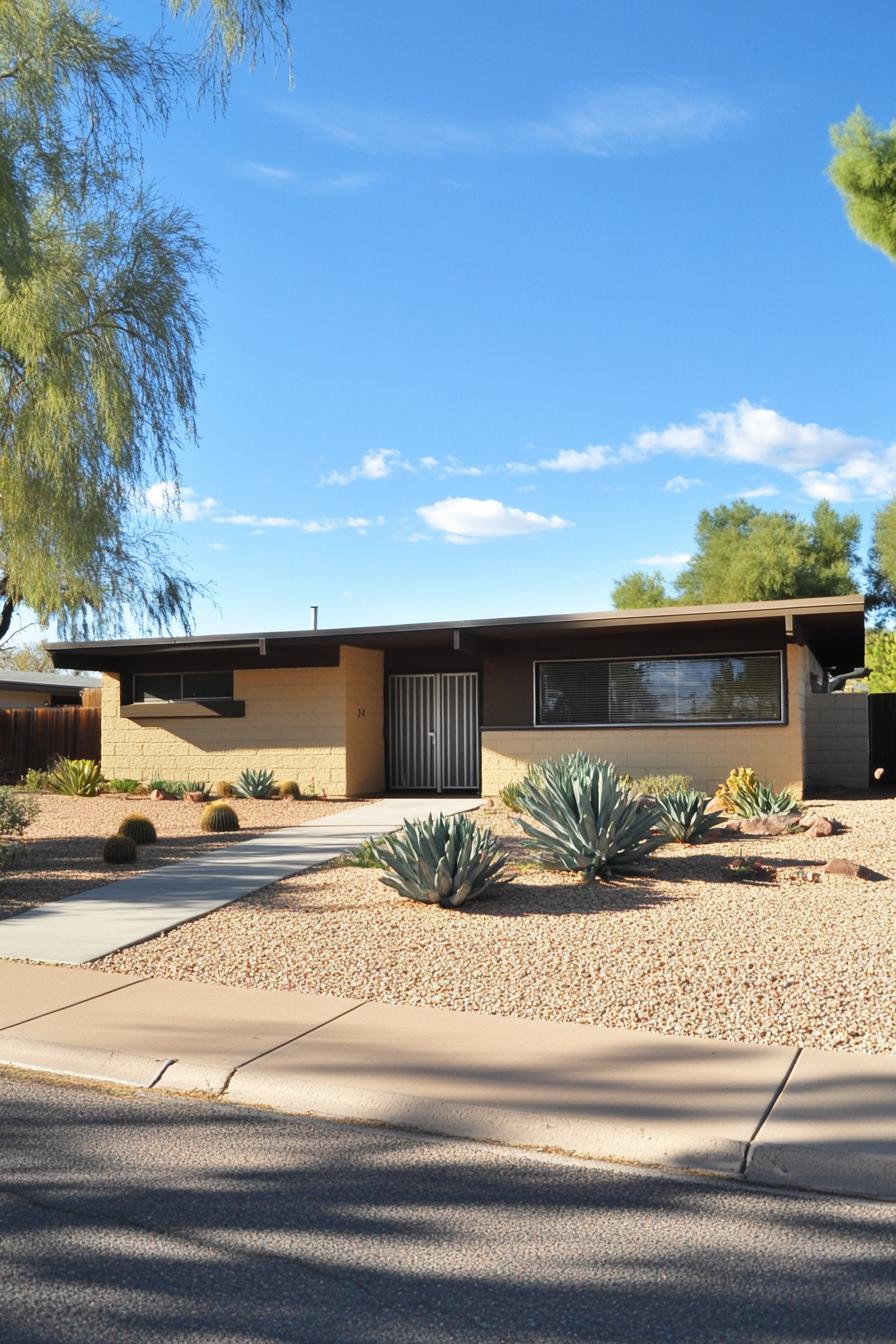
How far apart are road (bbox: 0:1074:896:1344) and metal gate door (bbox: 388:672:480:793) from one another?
55.7ft

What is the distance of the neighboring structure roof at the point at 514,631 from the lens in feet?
58.2

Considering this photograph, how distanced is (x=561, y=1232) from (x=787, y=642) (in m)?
15.7

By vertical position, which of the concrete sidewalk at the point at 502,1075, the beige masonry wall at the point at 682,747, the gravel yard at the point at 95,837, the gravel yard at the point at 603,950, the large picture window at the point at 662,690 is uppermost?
the large picture window at the point at 662,690

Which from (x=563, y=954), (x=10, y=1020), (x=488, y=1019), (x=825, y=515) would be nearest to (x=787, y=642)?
(x=563, y=954)

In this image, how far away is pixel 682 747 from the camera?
19547 millimetres

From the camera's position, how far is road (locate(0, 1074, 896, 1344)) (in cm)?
356

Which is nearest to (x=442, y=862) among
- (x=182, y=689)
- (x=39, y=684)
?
(x=182, y=689)

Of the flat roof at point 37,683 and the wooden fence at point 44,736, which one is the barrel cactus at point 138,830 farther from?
the flat roof at point 37,683

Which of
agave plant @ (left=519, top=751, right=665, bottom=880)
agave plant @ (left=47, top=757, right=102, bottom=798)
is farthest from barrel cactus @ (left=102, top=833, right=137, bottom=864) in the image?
agave plant @ (left=47, top=757, right=102, bottom=798)

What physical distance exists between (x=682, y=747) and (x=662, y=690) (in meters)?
1.08

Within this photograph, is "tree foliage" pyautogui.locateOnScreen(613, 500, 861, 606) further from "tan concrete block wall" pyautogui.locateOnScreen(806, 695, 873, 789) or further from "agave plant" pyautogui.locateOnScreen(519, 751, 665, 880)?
"agave plant" pyautogui.locateOnScreen(519, 751, 665, 880)

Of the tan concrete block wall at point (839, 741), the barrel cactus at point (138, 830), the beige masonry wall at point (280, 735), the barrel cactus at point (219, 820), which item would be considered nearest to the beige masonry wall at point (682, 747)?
the tan concrete block wall at point (839, 741)

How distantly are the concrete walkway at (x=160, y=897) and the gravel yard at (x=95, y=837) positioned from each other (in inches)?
14.0

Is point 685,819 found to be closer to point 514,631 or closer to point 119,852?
point 119,852
